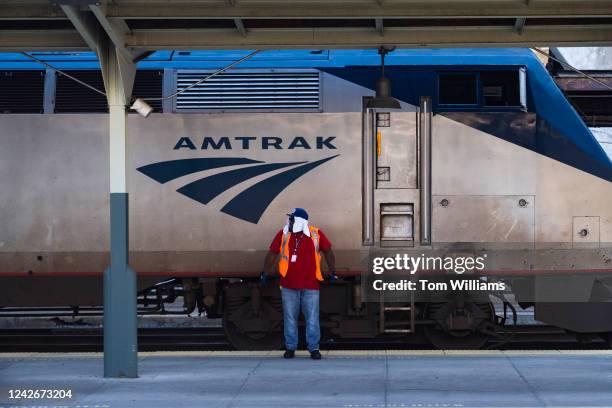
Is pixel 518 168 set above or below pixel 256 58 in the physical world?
below

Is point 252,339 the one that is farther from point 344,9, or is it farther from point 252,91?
point 344,9

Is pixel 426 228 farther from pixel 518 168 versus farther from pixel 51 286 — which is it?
pixel 51 286

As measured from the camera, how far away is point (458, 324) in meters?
12.5

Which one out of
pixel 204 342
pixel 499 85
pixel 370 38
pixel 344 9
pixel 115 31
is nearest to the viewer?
pixel 344 9

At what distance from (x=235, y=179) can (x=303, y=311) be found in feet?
6.38

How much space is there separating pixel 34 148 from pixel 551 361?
6828 millimetres

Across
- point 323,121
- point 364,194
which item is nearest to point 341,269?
point 364,194

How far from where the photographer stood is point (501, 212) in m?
12.4

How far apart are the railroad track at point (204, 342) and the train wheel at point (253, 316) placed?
66 centimetres

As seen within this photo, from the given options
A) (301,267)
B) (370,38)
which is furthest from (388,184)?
(370,38)

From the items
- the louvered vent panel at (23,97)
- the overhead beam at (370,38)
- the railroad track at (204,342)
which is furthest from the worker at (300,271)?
the louvered vent panel at (23,97)

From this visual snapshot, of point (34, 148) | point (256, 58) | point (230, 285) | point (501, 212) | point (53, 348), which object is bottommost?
point (53, 348)

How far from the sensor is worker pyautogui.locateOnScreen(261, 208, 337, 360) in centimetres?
1145

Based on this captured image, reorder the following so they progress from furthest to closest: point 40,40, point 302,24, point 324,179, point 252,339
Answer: point 252,339 → point 324,179 → point 40,40 → point 302,24
